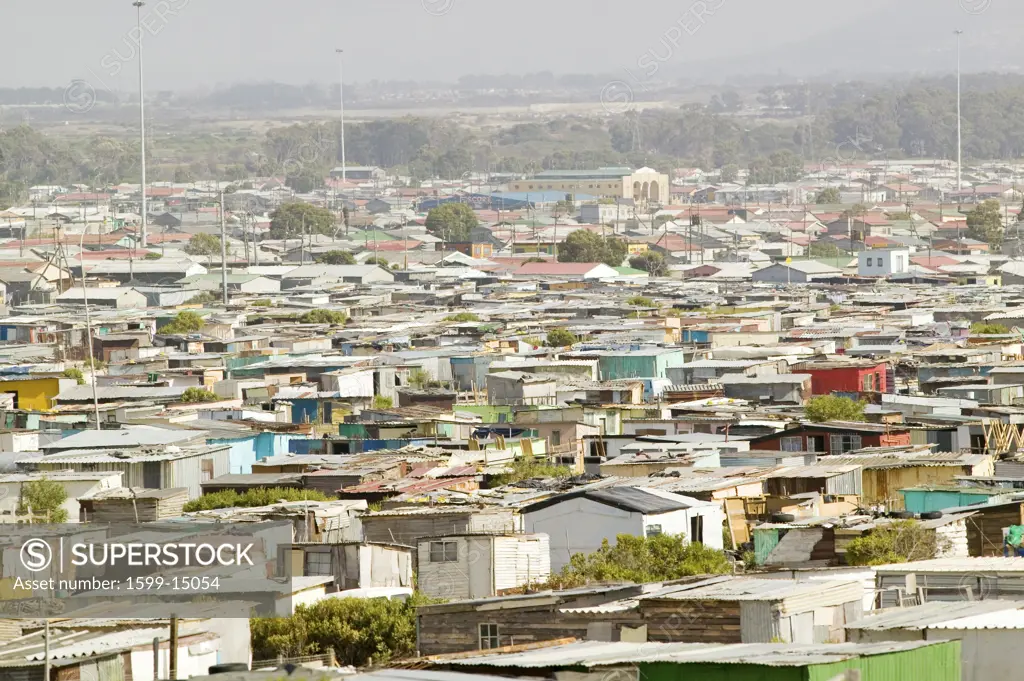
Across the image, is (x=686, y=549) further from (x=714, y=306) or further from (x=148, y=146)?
(x=148, y=146)

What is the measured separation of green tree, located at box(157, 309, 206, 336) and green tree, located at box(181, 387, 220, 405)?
9281 mm

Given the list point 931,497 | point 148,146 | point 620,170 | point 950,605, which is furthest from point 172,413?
point 148,146

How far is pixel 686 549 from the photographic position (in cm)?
911

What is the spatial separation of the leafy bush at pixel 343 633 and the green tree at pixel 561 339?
18824mm

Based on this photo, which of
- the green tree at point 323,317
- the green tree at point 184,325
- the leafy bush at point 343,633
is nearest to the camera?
the leafy bush at point 343,633

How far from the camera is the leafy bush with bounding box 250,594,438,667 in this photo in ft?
24.7

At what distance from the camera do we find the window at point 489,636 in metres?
7.17

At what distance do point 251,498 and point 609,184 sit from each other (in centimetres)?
7930

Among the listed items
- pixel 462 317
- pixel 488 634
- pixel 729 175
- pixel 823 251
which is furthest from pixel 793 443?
pixel 729 175

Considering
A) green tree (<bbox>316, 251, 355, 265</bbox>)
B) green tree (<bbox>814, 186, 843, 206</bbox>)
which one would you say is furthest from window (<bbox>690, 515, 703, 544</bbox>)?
green tree (<bbox>814, 186, 843, 206</bbox>)

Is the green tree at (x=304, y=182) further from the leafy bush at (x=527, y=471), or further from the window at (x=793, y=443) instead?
the leafy bush at (x=527, y=471)

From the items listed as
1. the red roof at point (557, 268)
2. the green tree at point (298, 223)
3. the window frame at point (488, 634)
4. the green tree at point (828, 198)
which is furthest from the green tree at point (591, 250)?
the window frame at point (488, 634)

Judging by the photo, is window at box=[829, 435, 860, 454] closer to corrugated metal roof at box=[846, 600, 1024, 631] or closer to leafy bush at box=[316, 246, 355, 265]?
corrugated metal roof at box=[846, 600, 1024, 631]

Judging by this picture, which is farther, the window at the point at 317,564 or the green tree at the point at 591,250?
the green tree at the point at 591,250
